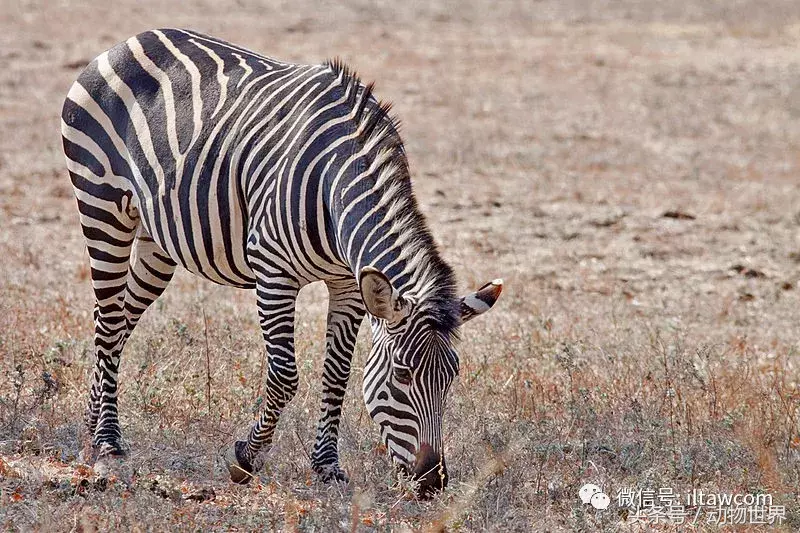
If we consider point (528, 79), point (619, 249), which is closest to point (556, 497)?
point (619, 249)

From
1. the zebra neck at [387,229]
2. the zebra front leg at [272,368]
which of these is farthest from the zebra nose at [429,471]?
the zebra front leg at [272,368]

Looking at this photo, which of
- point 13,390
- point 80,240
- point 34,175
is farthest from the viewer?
point 34,175

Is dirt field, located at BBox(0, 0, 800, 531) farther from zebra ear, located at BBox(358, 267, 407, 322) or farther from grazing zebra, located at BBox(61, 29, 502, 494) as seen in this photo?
zebra ear, located at BBox(358, 267, 407, 322)

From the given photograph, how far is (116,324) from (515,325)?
3.37 meters

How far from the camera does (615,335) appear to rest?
814cm

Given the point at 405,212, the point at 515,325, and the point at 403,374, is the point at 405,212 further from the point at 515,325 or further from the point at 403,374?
the point at 515,325

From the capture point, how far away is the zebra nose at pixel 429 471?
178 inches

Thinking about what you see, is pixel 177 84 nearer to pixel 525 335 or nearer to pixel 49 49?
pixel 525 335

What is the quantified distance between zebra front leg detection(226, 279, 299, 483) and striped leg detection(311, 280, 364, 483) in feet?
0.99

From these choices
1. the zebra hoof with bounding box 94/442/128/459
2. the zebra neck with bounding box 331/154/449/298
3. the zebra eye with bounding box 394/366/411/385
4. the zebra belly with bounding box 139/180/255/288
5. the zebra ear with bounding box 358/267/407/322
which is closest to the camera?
the zebra ear with bounding box 358/267/407/322

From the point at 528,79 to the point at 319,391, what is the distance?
15.1 meters

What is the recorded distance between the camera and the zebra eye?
15.2ft

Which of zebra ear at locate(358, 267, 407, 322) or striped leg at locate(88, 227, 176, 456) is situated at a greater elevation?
zebra ear at locate(358, 267, 407, 322)

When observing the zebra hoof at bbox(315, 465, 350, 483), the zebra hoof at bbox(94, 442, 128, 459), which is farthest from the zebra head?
the zebra hoof at bbox(94, 442, 128, 459)
